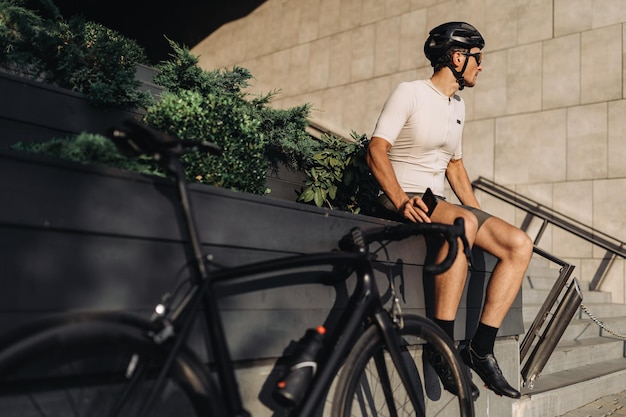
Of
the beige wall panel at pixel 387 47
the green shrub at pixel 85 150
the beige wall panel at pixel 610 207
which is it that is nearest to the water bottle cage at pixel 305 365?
the green shrub at pixel 85 150

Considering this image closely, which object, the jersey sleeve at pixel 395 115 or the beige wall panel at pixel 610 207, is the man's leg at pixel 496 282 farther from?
the beige wall panel at pixel 610 207

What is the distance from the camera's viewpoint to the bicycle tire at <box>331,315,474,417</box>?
95.2 inches

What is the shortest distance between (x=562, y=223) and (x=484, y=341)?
257 inches

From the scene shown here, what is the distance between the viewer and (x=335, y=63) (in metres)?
12.5

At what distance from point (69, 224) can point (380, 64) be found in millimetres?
10398

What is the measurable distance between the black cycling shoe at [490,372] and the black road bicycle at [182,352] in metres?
0.77

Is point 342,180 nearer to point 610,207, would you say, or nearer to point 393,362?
point 393,362

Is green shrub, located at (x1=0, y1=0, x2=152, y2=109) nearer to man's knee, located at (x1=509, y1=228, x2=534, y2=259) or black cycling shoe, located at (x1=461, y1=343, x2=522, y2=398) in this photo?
man's knee, located at (x1=509, y1=228, x2=534, y2=259)

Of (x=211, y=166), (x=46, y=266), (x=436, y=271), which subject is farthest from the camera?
(x=211, y=166)

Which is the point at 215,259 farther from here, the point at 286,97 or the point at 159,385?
the point at 286,97

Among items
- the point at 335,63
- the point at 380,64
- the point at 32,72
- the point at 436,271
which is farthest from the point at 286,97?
the point at 436,271

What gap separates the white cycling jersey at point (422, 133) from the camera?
3477 millimetres

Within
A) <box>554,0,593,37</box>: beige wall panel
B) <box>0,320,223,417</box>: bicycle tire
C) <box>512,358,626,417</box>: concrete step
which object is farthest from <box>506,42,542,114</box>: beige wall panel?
<box>0,320,223,417</box>: bicycle tire

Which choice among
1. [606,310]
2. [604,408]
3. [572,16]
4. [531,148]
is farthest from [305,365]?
[572,16]
